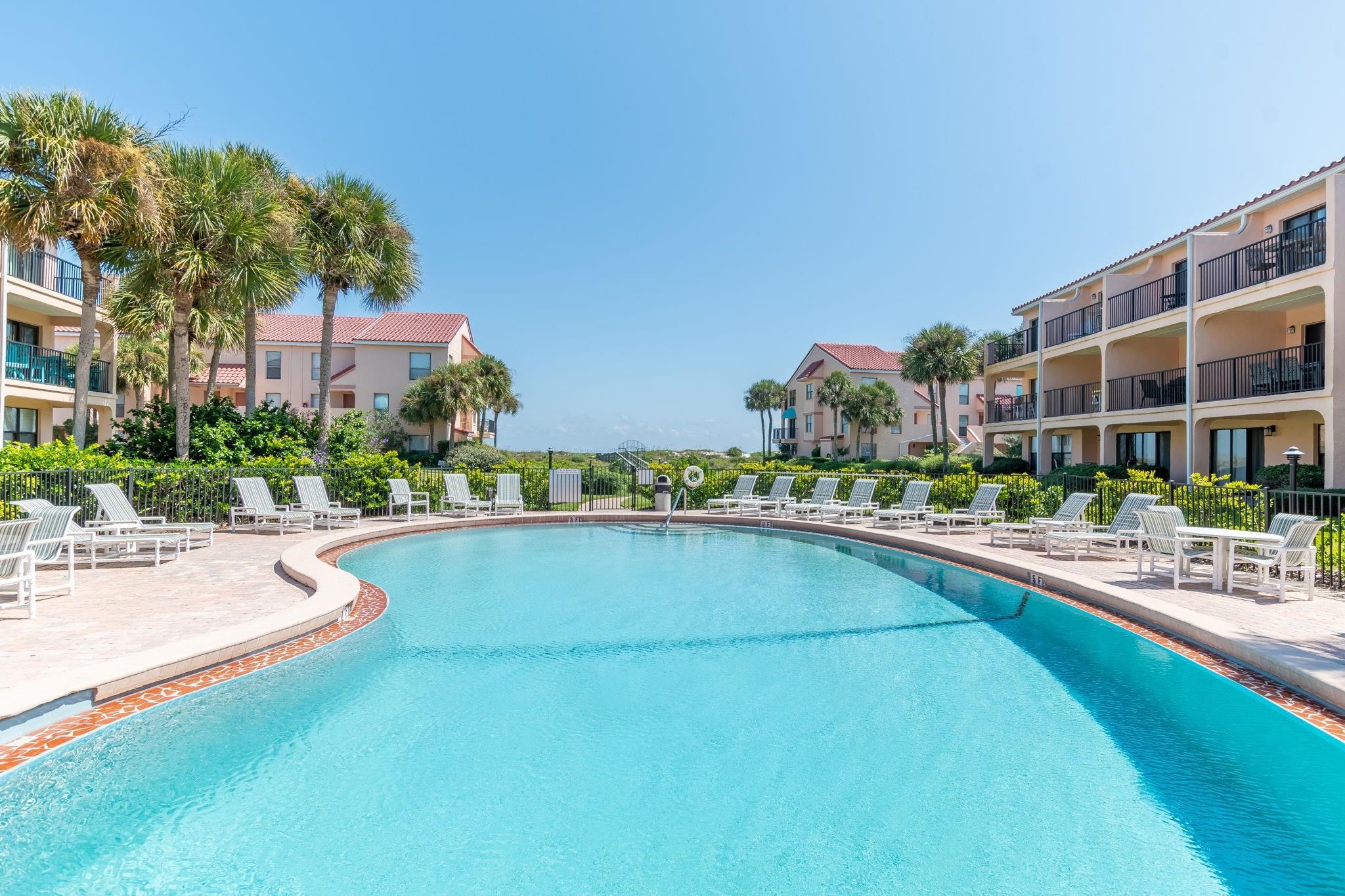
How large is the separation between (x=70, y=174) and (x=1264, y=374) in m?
28.4

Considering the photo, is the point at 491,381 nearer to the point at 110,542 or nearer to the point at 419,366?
the point at 419,366

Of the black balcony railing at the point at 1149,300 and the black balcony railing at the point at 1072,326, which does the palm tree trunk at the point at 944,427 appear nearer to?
the black balcony railing at the point at 1072,326

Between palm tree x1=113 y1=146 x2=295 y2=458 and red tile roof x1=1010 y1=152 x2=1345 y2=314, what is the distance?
80.8 ft

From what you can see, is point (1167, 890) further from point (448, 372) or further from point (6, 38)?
point (448, 372)

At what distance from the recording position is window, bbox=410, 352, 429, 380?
40469 millimetres

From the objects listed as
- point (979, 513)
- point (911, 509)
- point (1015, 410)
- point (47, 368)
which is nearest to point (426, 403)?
point (47, 368)

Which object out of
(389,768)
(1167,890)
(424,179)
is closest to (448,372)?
(424,179)

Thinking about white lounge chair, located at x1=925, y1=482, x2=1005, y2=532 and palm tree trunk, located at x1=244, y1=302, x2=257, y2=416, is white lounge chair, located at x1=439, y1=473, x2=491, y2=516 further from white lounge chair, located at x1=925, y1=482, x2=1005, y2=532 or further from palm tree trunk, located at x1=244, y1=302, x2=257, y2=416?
white lounge chair, located at x1=925, y1=482, x2=1005, y2=532

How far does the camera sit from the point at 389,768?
4.31 m

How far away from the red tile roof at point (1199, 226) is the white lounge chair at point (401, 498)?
2284 centimetres

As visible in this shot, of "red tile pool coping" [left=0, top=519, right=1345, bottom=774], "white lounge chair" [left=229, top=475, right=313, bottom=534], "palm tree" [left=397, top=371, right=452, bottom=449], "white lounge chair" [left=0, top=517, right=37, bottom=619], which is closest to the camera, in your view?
"red tile pool coping" [left=0, top=519, right=1345, bottom=774]

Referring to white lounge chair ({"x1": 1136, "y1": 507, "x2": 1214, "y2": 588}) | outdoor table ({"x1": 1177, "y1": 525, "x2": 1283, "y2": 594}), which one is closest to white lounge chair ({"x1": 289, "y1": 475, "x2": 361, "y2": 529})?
white lounge chair ({"x1": 1136, "y1": 507, "x2": 1214, "y2": 588})

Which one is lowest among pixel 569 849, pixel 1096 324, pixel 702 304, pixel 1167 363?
pixel 569 849

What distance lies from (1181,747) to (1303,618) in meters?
3.96
